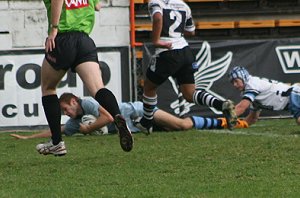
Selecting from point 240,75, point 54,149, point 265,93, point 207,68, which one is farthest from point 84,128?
point 207,68

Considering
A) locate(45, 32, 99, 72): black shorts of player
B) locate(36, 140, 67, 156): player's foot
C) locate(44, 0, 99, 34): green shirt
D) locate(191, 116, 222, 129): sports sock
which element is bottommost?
locate(191, 116, 222, 129): sports sock

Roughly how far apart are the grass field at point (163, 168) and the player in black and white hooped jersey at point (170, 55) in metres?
0.83

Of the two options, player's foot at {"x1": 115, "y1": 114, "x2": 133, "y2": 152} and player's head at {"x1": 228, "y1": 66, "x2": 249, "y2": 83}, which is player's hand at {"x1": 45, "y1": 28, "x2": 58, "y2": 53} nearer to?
player's foot at {"x1": 115, "y1": 114, "x2": 133, "y2": 152}


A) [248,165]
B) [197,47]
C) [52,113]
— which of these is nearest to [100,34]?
[197,47]

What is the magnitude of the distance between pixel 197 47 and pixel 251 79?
2963mm

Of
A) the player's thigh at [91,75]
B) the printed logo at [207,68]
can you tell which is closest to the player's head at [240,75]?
the printed logo at [207,68]

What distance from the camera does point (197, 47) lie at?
1404 cm

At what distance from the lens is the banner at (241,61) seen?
1396 cm

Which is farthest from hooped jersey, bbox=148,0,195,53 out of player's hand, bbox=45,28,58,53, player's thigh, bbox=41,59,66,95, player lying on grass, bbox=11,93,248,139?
player's hand, bbox=45,28,58,53

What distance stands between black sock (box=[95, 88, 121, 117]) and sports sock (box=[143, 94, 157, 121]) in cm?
344

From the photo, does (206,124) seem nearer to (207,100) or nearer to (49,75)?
(207,100)

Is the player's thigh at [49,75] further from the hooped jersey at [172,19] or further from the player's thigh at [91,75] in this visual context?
the hooped jersey at [172,19]

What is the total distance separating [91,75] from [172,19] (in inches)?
137

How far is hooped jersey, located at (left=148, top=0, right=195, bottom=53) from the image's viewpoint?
10.2 m
